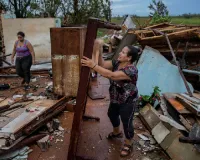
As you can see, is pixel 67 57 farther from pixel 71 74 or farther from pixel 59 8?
pixel 59 8

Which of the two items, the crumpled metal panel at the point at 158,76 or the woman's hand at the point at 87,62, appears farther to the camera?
the crumpled metal panel at the point at 158,76

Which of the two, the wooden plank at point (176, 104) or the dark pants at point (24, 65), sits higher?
the dark pants at point (24, 65)

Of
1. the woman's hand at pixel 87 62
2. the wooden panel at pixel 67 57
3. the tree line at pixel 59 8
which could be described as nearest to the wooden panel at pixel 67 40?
the wooden panel at pixel 67 57

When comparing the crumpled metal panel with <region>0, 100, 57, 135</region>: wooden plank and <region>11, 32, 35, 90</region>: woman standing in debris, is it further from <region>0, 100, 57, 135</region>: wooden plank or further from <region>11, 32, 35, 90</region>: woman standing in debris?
<region>11, 32, 35, 90</region>: woman standing in debris

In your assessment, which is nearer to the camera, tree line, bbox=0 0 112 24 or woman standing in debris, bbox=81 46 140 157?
woman standing in debris, bbox=81 46 140 157

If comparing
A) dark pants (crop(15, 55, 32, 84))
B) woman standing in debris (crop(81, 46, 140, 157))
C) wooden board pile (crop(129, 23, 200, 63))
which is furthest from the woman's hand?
dark pants (crop(15, 55, 32, 84))

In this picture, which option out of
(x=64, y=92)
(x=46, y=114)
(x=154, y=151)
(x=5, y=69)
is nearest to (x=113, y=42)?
(x=5, y=69)

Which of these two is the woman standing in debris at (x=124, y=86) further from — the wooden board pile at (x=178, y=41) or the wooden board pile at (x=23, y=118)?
the wooden board pile at (x=178, y=41)

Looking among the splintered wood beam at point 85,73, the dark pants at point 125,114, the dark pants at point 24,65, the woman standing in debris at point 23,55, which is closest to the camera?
the splintered wood beam at point 85,73

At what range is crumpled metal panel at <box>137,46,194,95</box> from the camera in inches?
238

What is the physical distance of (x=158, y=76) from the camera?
6.18 metres

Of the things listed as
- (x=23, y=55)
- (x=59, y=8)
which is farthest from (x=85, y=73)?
(x=59, y=8)

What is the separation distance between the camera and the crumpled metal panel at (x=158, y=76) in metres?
6.05

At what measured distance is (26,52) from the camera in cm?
766
